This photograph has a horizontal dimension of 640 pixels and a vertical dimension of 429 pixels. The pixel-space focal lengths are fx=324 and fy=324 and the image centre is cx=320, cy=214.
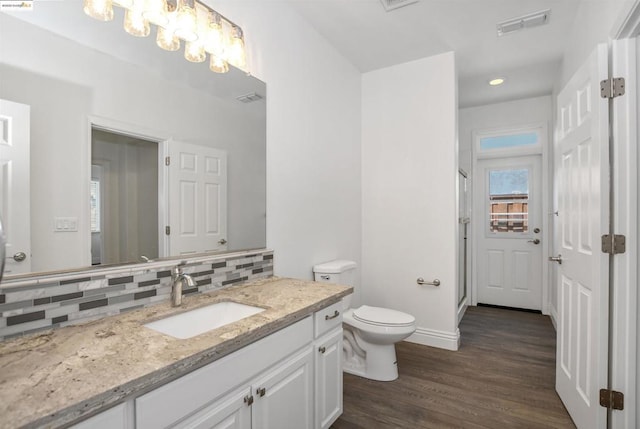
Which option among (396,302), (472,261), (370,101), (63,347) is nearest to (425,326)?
(396,302)

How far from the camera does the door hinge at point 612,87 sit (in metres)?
1.53

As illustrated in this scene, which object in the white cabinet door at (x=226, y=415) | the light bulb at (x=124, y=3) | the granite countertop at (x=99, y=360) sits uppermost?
the light bulb at (x=124, y=3)

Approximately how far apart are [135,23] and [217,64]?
44 cm

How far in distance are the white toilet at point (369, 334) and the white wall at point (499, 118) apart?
8.36ft

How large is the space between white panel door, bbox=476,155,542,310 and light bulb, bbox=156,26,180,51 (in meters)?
4.14

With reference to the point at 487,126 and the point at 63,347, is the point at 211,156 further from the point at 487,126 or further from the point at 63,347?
the point at 487,126

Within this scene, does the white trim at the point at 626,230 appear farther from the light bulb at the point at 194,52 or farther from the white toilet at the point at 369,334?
the light bulb at the point at 194,52

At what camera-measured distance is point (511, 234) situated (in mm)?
4328

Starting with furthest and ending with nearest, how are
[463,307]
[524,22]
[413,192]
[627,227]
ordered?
1. [463,307]
2. [413,192]
3. [524,22]
4. [627,227]

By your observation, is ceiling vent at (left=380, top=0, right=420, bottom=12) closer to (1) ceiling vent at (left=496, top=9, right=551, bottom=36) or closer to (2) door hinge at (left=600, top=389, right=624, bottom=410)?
(1) ceiling vent at (left=496, top=9, right=551, bottom=36)

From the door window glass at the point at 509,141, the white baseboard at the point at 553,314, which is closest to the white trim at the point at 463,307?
the white baseboard at the point at 553,314

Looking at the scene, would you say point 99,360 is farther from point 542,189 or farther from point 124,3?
point 542,189

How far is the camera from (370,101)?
3402mm

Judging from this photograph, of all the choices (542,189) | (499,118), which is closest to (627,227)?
(542,189)
